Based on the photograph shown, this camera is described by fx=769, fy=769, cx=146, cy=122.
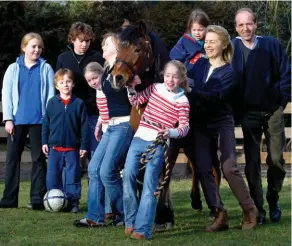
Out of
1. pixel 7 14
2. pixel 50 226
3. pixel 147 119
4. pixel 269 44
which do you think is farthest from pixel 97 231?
pixel 7 14

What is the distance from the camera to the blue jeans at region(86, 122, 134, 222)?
6969 millimetres

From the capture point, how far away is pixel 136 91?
263 inches

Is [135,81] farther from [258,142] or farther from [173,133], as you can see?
[258,142]

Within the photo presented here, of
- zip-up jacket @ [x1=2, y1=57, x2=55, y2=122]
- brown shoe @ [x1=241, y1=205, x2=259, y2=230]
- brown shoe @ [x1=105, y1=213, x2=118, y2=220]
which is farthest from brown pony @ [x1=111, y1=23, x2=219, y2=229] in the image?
zip-up jacket @ [x1=2, y1=57, x2=55, y2=122]

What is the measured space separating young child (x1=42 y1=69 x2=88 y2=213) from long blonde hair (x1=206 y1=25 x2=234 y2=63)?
2.00 metres

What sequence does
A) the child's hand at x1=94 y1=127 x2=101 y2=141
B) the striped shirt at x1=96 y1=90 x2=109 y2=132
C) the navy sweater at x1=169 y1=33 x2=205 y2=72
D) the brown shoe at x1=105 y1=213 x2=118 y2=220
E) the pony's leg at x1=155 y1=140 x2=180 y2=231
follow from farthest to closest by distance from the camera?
the child's hand at x1=94 y1=127 x2=101 y2=141 → the navy sweater at x1=169 y1=33 x2=205 y2=72 → the brown shoe at x1=105 y1=213 x2=118 y2=220 → the striped shirt at x1=96 y1=90 x2=109 y2=132 → the pony's leg at x1=155 y1=140 x2=180 y2=231

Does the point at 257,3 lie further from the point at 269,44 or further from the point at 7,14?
the point at 269,44

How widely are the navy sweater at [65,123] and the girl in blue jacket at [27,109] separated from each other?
0.67ft

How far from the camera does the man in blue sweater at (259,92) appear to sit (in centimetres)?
777

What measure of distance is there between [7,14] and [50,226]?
1117 cm

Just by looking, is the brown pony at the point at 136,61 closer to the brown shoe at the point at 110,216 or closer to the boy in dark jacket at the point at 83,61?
the brown shoe at the point at 110,216

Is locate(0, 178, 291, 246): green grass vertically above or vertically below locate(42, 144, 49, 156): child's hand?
below

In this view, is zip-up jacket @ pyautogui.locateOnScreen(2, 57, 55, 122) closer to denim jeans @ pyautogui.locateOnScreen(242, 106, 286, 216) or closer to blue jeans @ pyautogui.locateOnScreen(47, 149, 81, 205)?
blue jeans @ pyautogui.locateOnScreen(47, 149, 81, 205)

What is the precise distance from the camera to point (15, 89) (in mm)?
8875
